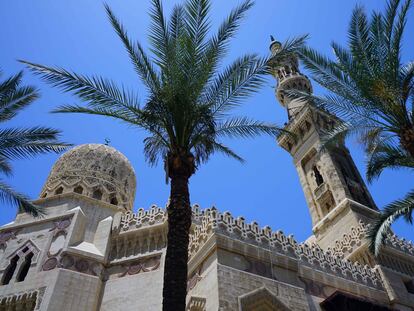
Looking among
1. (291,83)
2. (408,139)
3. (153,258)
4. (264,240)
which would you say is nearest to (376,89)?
(408,139)

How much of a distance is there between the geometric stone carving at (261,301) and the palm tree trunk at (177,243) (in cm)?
345

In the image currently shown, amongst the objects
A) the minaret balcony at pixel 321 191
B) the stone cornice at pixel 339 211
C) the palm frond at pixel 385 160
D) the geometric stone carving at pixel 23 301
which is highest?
the minaret balcony at pixel 321 191

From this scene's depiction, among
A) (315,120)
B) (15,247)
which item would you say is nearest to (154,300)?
(15,247)

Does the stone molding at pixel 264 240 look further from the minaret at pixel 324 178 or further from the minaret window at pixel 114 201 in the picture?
the minaret at pixel 324 178

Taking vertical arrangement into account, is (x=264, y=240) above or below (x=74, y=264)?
below

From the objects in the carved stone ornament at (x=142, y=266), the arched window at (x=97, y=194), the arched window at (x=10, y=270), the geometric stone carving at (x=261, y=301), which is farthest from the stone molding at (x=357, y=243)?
the arched window at (x=10, y=270)

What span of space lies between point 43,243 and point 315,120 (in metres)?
16.6

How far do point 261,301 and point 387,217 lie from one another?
3.82 m

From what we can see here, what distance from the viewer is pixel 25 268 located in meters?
13.4

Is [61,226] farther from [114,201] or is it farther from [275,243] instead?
[275,243]

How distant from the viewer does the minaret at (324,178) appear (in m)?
18.6

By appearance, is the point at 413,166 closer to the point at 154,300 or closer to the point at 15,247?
the point at 154,300

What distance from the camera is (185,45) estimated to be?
29.7 feet

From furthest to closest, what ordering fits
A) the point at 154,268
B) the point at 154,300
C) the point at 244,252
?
the point at 154,268, the point at 154,300, the point at 244,252
